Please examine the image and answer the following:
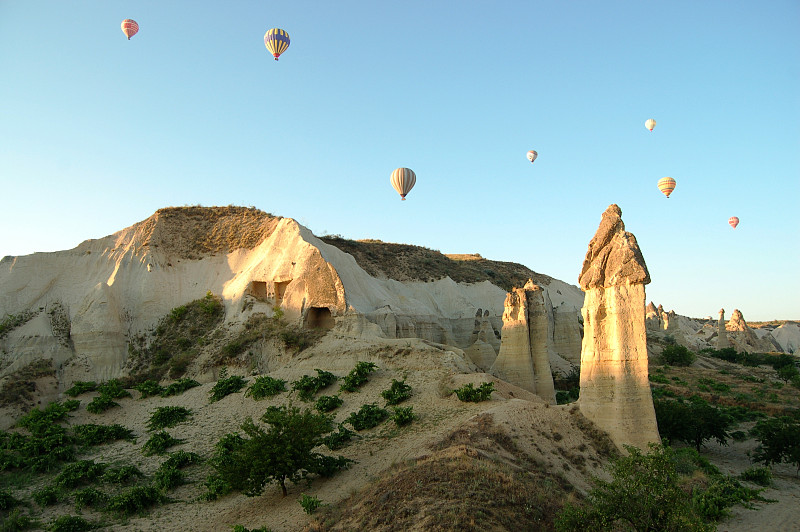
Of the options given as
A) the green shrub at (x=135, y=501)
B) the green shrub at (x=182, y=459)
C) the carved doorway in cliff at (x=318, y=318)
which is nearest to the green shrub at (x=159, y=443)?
the green shrub at (x=182, y=459)

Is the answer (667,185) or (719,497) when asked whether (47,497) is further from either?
(667,185)

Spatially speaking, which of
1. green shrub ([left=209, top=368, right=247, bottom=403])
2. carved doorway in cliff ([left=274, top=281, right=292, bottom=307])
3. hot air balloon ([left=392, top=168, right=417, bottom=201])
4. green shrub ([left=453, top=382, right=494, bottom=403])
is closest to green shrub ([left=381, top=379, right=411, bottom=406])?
green shrub ([left=453, top=382, right=494, bottom=403])

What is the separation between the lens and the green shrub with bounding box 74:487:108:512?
47.3 ft

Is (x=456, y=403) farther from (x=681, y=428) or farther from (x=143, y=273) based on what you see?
(x=143, y=273)

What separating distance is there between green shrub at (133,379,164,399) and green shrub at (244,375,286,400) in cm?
581

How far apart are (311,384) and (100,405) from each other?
10.1m

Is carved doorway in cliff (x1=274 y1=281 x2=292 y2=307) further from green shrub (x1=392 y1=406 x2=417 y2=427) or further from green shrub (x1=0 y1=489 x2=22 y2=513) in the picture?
green shrub (x1=0 y1=489 x2=22 y2=513)

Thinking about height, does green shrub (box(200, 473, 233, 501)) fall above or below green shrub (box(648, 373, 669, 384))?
below

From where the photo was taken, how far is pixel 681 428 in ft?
69.1

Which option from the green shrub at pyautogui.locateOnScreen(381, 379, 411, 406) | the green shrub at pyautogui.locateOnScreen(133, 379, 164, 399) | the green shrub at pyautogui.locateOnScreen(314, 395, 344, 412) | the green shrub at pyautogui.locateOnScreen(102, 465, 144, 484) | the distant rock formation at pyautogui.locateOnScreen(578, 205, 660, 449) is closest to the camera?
the distant rock formation at pyautogui.locateOnScreen(578, 205, 660, 449)

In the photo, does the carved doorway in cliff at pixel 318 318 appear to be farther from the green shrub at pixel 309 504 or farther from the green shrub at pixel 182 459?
the green shrub at pixel 309 504

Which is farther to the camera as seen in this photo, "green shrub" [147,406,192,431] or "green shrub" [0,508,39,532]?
"green shrub" [147,406,192,431]

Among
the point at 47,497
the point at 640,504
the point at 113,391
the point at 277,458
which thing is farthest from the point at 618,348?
the point at 113,391

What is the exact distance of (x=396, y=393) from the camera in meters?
20.1
